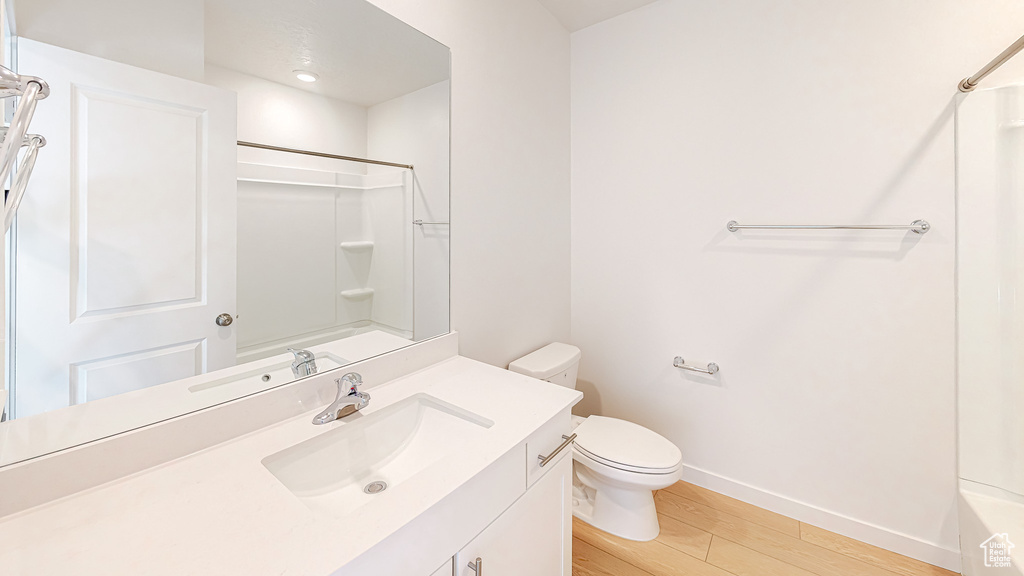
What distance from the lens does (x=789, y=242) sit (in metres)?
1.71

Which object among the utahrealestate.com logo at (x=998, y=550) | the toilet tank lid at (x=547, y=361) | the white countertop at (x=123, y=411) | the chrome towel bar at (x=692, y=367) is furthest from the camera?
the chrome towel bar at (x=692, y=367)

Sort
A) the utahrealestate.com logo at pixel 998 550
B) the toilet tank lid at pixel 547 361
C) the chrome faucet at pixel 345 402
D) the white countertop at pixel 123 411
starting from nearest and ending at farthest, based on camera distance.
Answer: the white countertop at pixel 123 411 → the chrome faucet at pixel 345 402 → the utahrealestate.com logo at pixel 998 550 → the toilet tank lid at pixel 547 361

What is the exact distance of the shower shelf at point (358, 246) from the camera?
46.1 inches

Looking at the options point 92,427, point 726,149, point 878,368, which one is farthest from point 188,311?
point 878,368

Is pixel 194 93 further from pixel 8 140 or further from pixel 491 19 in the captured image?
pixel 491 19

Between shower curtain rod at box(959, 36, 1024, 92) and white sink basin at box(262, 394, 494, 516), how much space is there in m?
1.70

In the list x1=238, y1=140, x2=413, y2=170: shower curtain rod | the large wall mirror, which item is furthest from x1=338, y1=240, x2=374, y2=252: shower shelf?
x1=238, y1=140, x2=413, y2=170: shower curtain rod

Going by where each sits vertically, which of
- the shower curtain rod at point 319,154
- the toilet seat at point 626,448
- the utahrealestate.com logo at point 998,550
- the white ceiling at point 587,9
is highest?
the white ceiling at point 587,9

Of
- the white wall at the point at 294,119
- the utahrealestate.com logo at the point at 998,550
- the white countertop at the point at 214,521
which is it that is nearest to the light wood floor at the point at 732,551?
the utahrealestate.com logo at the point at 998,550

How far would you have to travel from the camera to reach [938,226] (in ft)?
4.76

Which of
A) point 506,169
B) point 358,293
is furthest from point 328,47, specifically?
point 506,169

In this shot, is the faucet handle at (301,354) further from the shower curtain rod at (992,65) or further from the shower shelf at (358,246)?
the shower curtain rod at (992,65)

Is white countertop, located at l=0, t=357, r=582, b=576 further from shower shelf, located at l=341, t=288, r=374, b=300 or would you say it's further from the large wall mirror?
shower shelf, located at l=341, t=288, r=374, b=300

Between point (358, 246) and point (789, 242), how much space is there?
1.72 meters
